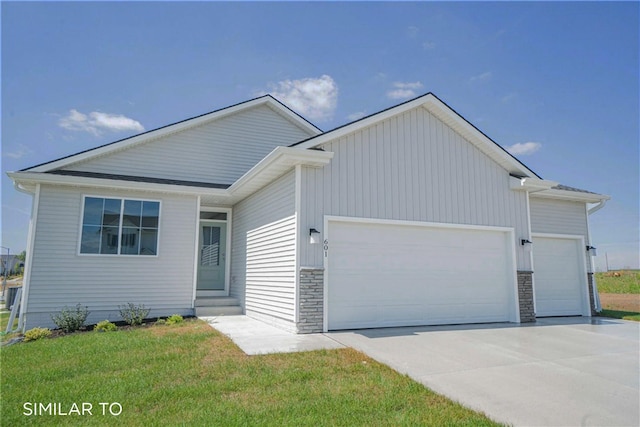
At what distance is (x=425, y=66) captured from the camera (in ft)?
36.5

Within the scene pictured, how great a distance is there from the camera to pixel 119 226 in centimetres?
995

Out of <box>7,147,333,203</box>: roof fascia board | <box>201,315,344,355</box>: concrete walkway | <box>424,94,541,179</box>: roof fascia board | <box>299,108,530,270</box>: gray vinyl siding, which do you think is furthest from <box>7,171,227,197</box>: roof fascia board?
<box>424,94,541,179</box>: roof fascia board

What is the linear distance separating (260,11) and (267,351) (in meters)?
8.48

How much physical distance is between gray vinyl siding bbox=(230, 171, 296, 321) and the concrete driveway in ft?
5.09

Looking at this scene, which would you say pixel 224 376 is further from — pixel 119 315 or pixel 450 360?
pixel 119 315

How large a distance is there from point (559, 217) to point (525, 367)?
8.11m

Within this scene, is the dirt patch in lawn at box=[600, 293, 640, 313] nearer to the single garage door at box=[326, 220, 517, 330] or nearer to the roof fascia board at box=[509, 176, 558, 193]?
the roof fascia board at box=[509, 176, 558, 193]

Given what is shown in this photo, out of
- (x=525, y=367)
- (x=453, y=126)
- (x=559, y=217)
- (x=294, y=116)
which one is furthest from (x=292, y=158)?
(x=559, y=217)

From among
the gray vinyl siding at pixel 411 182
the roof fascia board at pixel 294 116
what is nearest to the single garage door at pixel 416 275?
the gray vinyl siding at pixel 411 182

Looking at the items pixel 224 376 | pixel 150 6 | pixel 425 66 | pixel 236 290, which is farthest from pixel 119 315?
pixel 425 66

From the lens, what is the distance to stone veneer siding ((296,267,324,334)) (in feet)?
24.9

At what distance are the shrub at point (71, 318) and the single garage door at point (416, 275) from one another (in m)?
5.86

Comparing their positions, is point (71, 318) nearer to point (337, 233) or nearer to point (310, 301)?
point (310, 301)

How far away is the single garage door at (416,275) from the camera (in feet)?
26.9
